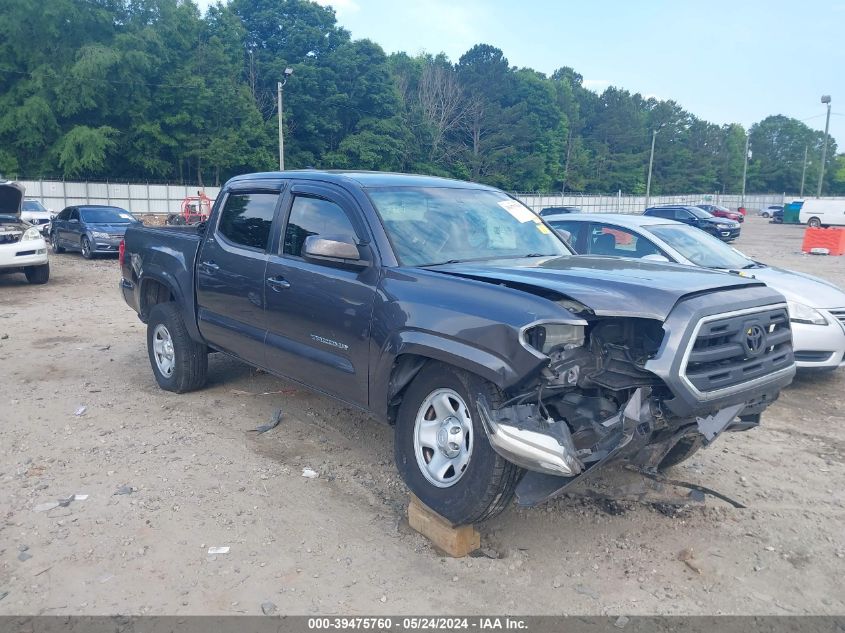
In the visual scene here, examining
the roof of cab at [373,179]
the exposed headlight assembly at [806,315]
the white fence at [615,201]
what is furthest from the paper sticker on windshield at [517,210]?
the white fence at [615,201]

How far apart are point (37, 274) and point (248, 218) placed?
1060cm

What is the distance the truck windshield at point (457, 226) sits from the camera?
4418mm

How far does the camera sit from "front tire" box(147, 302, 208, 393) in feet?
20.7

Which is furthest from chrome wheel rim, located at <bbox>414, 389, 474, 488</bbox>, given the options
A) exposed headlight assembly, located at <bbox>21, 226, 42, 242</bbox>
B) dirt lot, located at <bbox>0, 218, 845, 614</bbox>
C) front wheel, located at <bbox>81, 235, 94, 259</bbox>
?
front wheel, located at <bbox>81, 235, 94, 259</bbox>

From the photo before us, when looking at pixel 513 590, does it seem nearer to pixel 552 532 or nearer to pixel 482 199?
pixel 552 532

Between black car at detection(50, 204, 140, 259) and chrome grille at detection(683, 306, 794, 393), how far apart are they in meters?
17.9

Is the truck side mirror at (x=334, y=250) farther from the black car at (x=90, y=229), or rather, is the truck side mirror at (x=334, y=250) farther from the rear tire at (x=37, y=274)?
the black car at (x=90, y=229)

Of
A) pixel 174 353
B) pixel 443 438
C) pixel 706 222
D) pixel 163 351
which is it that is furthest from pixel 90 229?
pixel 706 222

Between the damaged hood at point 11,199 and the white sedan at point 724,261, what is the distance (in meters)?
10.6

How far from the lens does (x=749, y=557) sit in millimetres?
3812

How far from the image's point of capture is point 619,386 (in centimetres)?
342

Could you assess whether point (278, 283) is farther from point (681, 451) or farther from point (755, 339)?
point (755, 339)

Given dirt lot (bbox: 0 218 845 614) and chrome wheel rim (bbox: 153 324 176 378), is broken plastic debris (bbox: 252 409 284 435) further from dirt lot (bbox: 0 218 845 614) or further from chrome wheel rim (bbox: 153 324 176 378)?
chrome wheel rim (bbox: 153 324 176 378)

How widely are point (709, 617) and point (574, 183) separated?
8270 cm
